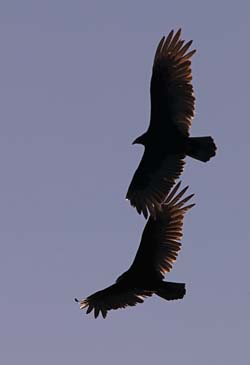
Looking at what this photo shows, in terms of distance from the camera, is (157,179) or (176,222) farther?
(176,222)

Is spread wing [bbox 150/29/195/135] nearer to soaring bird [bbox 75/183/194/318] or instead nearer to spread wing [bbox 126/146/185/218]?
spread wing [bbox 126/146/185/218]

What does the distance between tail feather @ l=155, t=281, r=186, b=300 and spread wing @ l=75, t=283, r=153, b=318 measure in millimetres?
353

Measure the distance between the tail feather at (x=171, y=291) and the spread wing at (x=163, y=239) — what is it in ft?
2.48

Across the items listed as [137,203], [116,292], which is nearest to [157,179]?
[137,203]

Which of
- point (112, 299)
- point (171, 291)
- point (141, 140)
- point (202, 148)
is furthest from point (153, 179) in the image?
point (112, 299)

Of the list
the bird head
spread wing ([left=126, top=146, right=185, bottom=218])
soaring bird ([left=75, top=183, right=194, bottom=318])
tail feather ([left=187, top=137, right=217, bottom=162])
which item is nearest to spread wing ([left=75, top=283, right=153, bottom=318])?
soaring bird ([left=75, top=183, right=194, bottom=318])

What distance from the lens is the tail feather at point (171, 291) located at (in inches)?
1139

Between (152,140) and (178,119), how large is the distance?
32.2 inches

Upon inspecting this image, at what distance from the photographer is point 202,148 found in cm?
2798

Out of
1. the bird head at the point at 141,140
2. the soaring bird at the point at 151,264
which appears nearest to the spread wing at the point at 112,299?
the soaring bird at the point at 151,264

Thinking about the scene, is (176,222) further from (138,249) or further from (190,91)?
(190,91)

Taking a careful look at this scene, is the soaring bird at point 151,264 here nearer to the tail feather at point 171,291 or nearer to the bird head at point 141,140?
the tail feather at point 171,291

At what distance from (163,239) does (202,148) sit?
3166mm

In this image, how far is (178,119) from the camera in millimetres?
29031
